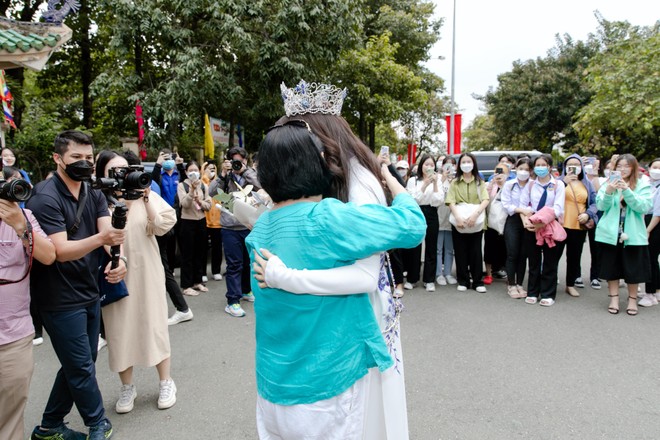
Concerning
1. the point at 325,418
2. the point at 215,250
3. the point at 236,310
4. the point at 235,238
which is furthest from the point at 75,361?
the point at 215,250

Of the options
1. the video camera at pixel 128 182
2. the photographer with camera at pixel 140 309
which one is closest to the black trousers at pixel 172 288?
the photographer with camera at pixel 140 309

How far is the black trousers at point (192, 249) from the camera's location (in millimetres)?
5938

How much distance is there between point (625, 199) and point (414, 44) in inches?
586

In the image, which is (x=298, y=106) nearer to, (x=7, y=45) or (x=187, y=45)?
(x=7, y=45)

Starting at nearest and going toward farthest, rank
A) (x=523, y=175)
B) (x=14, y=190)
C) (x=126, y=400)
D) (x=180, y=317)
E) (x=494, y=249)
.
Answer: (x=14, y=190)
(x=126, y=400)
(x=180, y=317)
(x=523, y=175)
(x=494, y=249)

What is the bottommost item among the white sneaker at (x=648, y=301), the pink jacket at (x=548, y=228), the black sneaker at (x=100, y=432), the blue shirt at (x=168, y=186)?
the white sneaker at (x=648, y=301)

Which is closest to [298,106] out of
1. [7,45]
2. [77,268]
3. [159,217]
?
[77,268]

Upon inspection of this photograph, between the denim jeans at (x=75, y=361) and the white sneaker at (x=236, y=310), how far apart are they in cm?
236

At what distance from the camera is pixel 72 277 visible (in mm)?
2484

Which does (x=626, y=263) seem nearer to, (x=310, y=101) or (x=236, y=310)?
(x=236, y=310)

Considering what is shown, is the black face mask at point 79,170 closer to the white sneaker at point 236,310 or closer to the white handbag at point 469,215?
the white sneaker at point 236,310

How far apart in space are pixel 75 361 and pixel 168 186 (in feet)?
13.0

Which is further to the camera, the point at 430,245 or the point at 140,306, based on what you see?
the point at 430,245

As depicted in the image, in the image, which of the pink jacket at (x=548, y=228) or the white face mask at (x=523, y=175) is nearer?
the pink jacket at (x=548, y=228)
